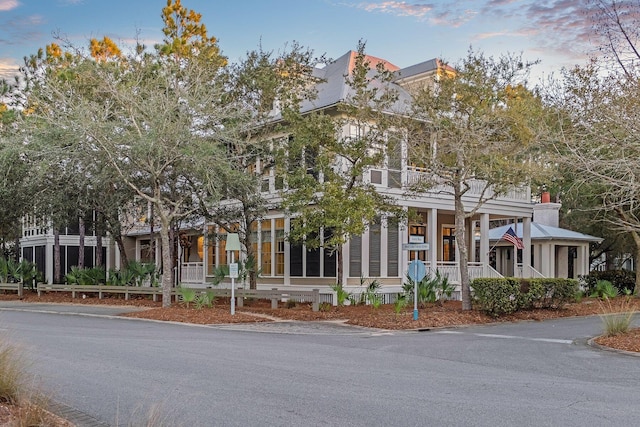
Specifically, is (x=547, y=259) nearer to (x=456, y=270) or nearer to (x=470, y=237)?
(x=470, y=237)

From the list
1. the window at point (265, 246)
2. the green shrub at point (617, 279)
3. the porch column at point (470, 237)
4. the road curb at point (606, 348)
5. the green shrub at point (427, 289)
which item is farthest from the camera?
the green shrub at point (617, 279)

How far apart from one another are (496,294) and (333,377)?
11.1m

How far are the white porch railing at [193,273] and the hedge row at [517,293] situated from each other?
1402 centimetres

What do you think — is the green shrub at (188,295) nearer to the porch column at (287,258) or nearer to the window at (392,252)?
the porch column at (287,258)

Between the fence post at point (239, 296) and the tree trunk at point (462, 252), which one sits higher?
the tree trunk at point (462, 252)

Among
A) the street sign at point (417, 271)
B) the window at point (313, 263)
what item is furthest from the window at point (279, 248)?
the street sign at point (417, 271)

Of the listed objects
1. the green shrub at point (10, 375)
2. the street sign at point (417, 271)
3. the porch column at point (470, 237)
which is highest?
the porch column at point (470, 237)

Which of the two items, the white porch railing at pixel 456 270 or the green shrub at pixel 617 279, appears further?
the green shrub at pixel 617 279

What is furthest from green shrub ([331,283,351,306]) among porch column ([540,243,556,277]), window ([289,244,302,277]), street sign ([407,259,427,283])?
porch column ([540,243,556,277])

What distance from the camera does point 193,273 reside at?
31406 millimetres

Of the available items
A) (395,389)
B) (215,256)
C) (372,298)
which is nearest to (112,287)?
(215,256)

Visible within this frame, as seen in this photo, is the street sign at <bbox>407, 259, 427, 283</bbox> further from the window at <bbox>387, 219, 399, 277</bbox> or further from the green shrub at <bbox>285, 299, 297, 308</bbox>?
the window at <bbox>387, 219, 399, 277</bbox>

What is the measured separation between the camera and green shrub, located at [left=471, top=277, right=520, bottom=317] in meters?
19.9

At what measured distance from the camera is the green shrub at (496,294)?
19938 mm
